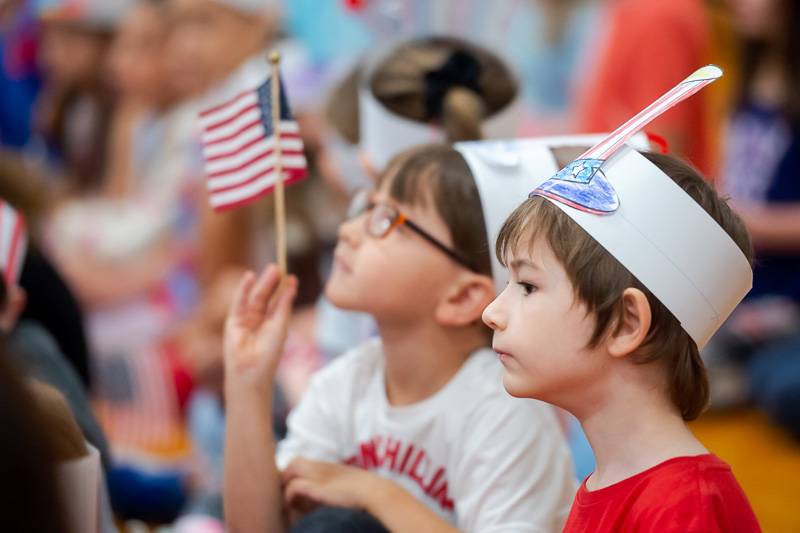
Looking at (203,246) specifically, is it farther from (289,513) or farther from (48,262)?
(289,513)

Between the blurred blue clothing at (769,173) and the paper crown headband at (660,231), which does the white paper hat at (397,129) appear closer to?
the paper crown headband at (660,231)

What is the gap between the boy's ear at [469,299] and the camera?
1.71m

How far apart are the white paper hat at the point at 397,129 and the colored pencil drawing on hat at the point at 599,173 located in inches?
27.4

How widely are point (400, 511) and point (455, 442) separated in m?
0.13

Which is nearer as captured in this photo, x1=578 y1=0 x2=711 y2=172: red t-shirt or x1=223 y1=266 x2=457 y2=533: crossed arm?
x1=223 y1=266 x2=457 y2=533: crossed arm

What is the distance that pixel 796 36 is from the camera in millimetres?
3104

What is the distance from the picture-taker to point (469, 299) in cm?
173

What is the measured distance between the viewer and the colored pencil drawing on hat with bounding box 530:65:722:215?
4.26 feet

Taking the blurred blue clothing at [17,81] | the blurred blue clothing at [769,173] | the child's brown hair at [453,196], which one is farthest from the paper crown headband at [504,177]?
the blurred blue clothing at [17,81]

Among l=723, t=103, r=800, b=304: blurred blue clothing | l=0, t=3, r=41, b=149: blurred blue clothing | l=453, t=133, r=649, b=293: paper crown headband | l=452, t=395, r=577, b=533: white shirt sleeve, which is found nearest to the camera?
l=452, t=395, r=577, b=533: white shirt sleeve

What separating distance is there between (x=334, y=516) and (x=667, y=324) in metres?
0.55

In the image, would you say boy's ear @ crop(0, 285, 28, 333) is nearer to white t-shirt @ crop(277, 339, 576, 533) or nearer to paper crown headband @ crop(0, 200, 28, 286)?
paper crown headband @ crop(0, 200, 28, 286)

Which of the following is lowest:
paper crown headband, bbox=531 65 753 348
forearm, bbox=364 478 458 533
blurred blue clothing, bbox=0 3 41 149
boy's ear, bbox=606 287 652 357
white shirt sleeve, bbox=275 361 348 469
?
blurred blue clothing, bbox=0 3 41 149

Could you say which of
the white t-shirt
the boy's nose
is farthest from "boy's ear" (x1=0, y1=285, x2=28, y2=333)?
the boy's nose
